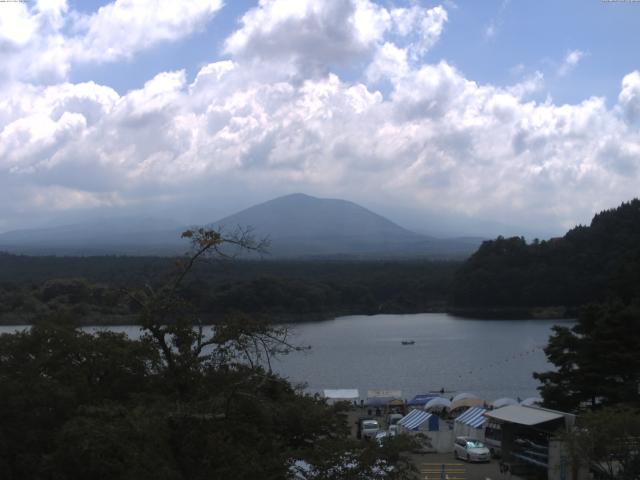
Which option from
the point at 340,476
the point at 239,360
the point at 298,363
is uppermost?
the point at 239,360

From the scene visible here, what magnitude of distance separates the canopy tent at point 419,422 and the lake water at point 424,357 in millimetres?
3589

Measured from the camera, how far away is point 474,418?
1142 centimetres

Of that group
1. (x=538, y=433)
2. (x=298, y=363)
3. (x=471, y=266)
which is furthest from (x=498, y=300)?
(x=538, y=433)

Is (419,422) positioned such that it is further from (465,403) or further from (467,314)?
(467,314)

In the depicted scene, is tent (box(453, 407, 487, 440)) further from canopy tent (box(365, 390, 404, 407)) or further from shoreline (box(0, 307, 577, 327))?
shoreline (box(0, 307, 577, 327))

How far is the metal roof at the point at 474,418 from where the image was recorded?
11.1 m

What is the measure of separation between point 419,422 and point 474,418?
93 cm

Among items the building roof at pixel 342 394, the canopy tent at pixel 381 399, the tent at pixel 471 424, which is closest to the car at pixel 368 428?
the tent at pixel 471 424

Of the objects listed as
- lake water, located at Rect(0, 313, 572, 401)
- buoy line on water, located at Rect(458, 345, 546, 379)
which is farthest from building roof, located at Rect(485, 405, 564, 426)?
buoy line on water, located at Rect(458, 345, 546, 379)

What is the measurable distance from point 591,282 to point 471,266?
7303 millimetres

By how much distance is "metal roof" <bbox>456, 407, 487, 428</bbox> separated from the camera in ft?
36.6

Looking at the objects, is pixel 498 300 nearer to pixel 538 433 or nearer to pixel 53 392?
pixel 538 433

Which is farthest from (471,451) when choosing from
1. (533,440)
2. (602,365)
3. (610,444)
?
(610,444)

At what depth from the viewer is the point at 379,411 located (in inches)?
636
